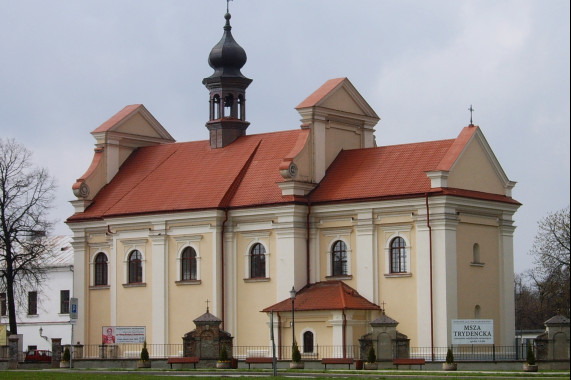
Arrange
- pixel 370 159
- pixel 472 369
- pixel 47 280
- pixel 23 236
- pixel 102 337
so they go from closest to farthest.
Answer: pixel 472 369 < pixel 370 159 < pixel 102 337 < pixel 23 236 < pixel 47 280

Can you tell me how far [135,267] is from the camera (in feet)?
219

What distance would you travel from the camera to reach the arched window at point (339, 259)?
61.0 metres

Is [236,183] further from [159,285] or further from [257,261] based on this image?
[159,285]

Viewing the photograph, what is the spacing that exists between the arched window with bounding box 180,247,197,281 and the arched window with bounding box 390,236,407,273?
10.2 metres

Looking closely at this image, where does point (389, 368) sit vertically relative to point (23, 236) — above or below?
below

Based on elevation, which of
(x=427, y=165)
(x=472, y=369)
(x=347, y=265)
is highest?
(x=427, y=165)

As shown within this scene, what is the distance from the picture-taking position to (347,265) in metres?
60.8

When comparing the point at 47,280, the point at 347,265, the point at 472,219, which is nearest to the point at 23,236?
the point at 47,280

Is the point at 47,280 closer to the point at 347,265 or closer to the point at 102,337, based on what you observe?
the point at 102,337

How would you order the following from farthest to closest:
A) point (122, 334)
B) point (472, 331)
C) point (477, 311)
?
point (122, 334)
point (477, 311)
point (472, 331)

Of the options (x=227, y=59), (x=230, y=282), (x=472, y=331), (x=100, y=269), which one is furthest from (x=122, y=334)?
(x=472, y=331)

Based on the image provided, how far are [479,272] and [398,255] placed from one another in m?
3.80

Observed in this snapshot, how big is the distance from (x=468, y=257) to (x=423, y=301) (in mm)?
3141

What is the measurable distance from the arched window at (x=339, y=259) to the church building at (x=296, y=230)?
63 mm
